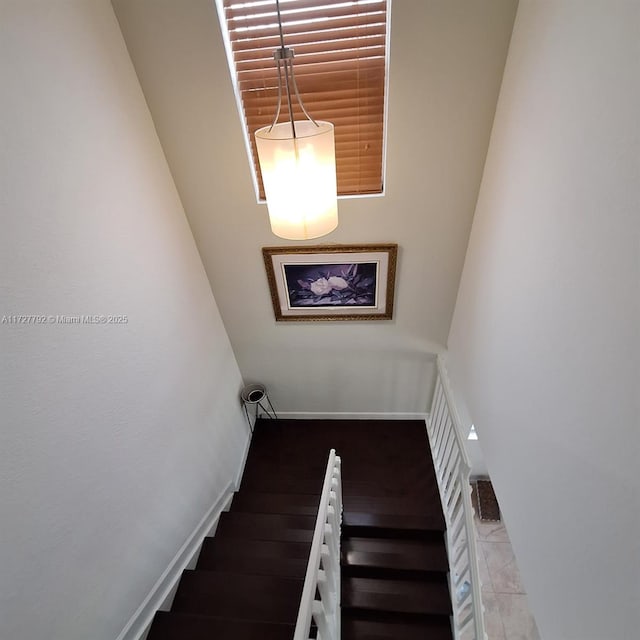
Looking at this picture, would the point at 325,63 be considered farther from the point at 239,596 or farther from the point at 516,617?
the point at 516,617

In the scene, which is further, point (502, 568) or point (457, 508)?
point (502, 568)

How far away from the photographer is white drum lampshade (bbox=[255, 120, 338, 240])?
4.21ft

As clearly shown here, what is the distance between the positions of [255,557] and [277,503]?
533 mm

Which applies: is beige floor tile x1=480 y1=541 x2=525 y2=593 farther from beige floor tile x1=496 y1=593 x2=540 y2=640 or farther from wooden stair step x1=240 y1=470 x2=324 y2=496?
wooden stair step x1=240 y1=470 x2=324 y2=496

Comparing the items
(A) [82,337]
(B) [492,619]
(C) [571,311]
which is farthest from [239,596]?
(B) [492,619]

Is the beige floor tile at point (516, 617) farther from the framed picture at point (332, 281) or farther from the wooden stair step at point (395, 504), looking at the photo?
the framed picture at point (332, 281)

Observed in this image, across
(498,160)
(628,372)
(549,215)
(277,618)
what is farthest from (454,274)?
(277,618)

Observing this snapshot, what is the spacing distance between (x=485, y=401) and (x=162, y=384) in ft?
5.43

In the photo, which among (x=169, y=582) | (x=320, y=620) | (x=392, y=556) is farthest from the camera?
(x=392, y=556)

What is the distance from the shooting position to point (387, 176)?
5.98 ft

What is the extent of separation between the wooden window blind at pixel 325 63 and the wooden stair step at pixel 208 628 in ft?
Result: 7.39

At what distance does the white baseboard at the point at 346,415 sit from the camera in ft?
10.7

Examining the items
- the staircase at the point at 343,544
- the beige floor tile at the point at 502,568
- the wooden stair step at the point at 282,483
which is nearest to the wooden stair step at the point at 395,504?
the staircase at the point at 343,544

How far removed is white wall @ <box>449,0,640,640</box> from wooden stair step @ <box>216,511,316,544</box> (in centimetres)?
131
